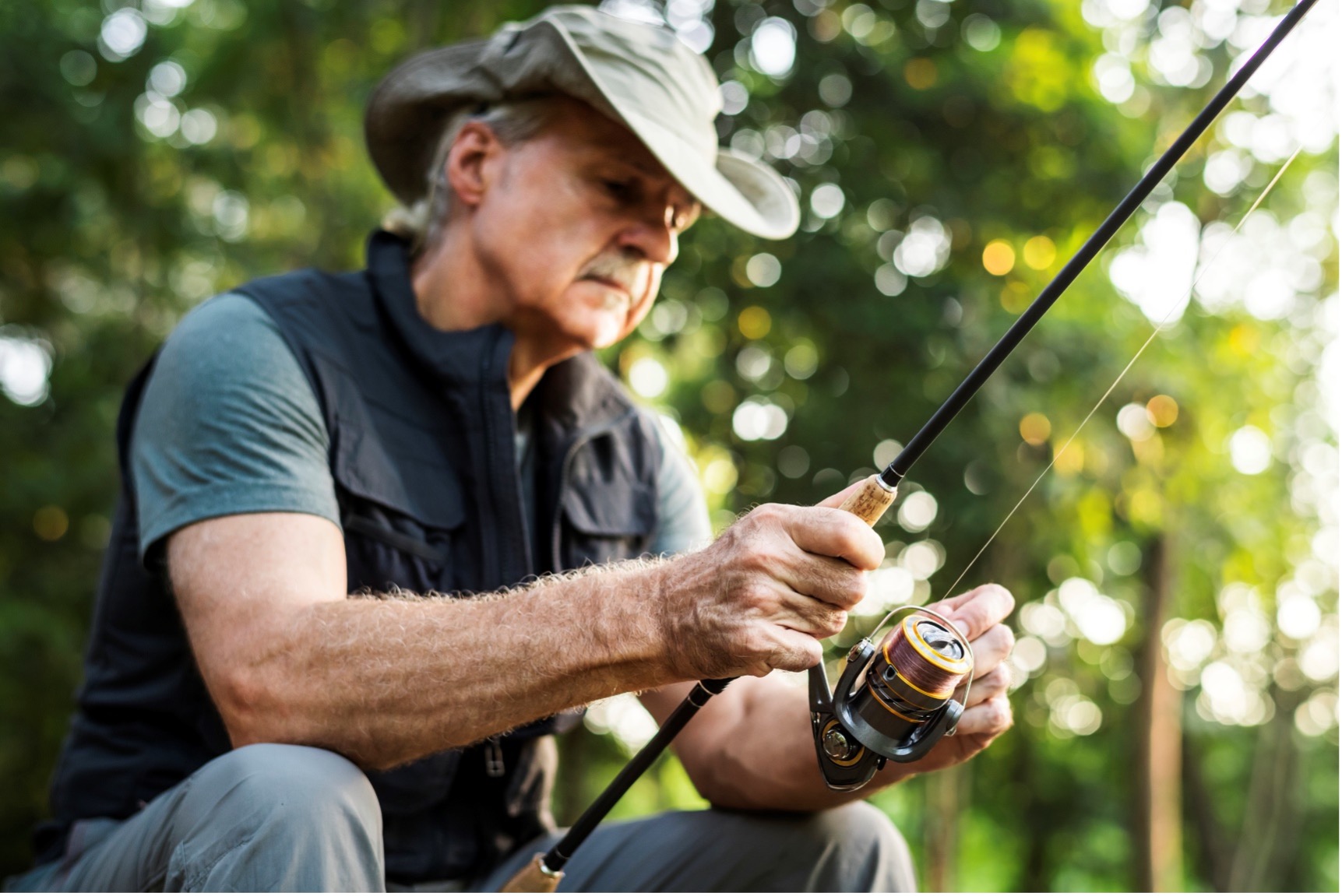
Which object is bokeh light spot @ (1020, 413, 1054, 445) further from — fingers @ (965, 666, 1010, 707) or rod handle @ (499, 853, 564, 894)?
rod handle @ (499, 853, 564, 894)

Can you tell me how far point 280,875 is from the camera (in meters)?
1.54

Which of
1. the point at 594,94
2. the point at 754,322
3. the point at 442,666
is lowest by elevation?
the point at 754,322

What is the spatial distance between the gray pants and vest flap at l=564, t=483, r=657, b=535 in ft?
2.05

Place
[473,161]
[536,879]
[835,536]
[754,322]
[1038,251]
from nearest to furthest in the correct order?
1. [835,536]
2. [536,879]
3. [473,161]
4. [1038,251]
5. [754,322]

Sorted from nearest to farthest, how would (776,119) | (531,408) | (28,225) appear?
(531,408), (776,119), (28,225)

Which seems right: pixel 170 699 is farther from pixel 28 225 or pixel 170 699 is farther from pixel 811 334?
pixel 28 225

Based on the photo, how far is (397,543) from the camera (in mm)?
2201

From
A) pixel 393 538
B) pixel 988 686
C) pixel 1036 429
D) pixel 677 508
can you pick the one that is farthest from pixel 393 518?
pixel 1036 429

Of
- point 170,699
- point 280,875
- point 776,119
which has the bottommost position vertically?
point 170,699

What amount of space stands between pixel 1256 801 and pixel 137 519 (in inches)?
627

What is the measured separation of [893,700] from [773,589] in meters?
0.30

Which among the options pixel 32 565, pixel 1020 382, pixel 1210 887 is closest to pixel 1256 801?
pixel 1210 887

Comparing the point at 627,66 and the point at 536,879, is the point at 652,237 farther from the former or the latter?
the point at 536,879

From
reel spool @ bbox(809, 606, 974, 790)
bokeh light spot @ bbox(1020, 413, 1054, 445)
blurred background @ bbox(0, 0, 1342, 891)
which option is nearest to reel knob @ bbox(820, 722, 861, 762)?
reel spool @ bbox(809, 606, 974, 790)
